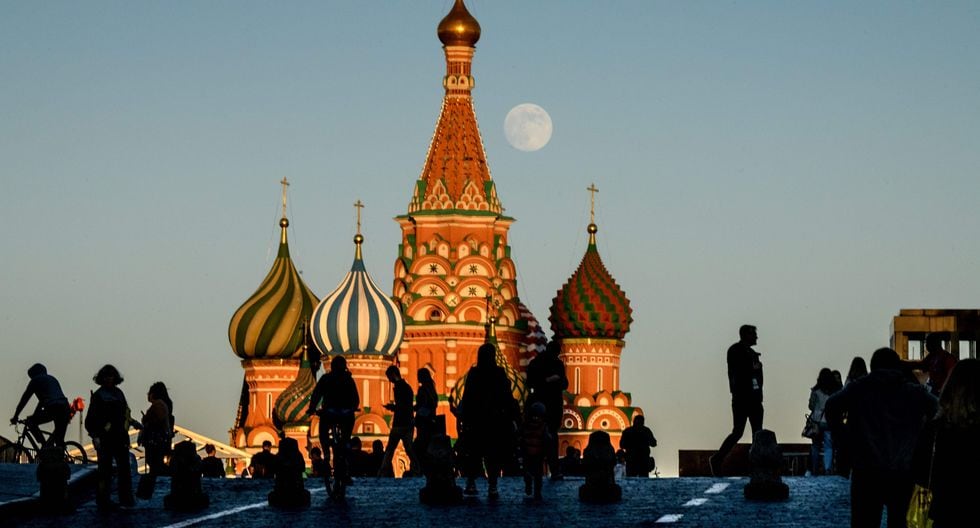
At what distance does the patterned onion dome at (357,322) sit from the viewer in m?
113

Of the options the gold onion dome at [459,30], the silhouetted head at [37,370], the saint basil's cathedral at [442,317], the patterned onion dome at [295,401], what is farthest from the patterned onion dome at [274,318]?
the silhouetted head at [37,370]

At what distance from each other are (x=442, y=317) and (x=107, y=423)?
94.5 meters

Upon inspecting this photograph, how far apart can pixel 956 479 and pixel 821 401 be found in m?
14.5

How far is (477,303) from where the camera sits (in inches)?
Answer: 4626

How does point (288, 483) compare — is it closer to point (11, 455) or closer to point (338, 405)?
point (338, 405)

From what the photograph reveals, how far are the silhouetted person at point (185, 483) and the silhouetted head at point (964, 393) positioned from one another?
9.39 meters

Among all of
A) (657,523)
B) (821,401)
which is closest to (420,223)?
(821,401)

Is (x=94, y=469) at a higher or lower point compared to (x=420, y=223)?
lower

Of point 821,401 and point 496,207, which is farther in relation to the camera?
point 496,207

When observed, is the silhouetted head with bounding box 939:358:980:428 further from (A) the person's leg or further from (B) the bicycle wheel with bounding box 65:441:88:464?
(B) the bicycle wheel with bounding box 65:441:88:464

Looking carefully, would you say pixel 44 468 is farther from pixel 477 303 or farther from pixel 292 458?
pixel 477 303

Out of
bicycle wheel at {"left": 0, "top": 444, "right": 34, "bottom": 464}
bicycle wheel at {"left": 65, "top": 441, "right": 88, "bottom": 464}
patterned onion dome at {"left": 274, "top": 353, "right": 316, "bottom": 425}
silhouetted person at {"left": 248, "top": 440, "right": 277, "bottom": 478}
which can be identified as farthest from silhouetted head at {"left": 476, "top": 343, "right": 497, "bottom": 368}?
patterned onion dome at {"left": 274, "top": 353, "right": 316, "bottom": 425}

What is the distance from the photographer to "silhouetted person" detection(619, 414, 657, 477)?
33156 millimetres

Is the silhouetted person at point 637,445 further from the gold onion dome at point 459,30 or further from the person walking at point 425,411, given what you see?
the gold onion dome at point 459,30
